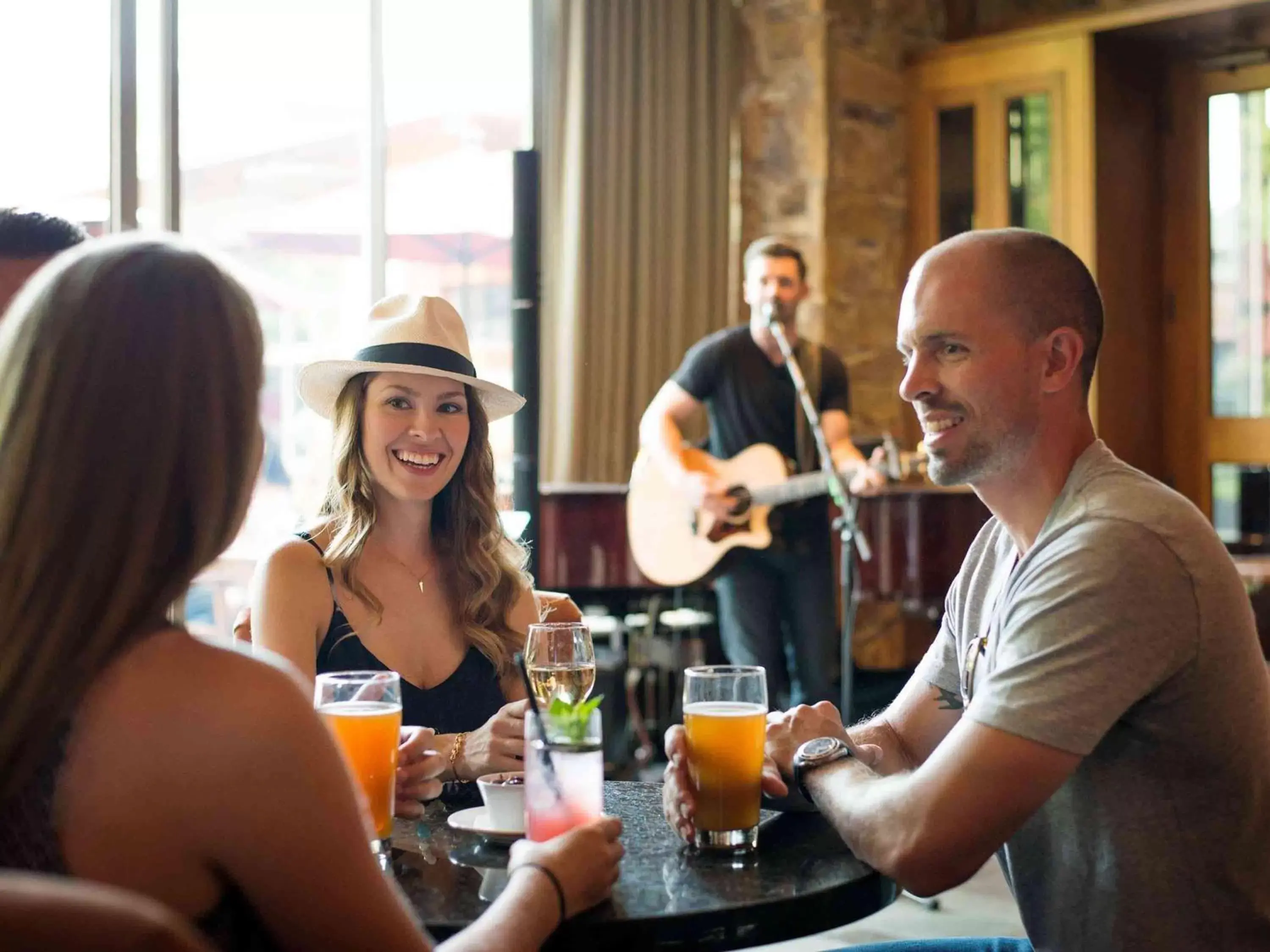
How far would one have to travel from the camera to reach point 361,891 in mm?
1029

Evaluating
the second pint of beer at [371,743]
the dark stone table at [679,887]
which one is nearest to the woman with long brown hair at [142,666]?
the dark stone table at [679,887]

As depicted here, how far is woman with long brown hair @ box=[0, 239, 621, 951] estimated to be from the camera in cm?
98

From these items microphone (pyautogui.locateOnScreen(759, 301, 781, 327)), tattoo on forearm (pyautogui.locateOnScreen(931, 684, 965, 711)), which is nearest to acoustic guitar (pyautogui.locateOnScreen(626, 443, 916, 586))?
microphone (pyautogui.locateOnScreen(759, 301, 781, 327))

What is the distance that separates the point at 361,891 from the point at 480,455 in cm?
138

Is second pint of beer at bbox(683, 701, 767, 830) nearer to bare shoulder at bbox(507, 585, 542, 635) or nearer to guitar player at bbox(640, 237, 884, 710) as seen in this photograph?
bare shoulder at bbox(507, 585, 542, 635)

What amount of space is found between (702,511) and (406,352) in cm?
264

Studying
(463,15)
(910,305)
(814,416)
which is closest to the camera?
(910,305)

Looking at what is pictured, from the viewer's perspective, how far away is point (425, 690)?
6.88 ft

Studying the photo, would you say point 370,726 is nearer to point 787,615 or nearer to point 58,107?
point 787,615

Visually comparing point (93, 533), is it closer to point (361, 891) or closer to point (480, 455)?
point (361, 891)

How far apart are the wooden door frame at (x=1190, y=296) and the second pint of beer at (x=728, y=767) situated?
5.02 meters

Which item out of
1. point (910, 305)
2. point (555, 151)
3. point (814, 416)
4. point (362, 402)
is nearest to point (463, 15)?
point (555, 151)

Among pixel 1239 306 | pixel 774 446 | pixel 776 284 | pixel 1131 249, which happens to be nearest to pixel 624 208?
pixel 776 284

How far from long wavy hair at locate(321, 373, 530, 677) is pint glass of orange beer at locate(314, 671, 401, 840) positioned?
26.3 inches
